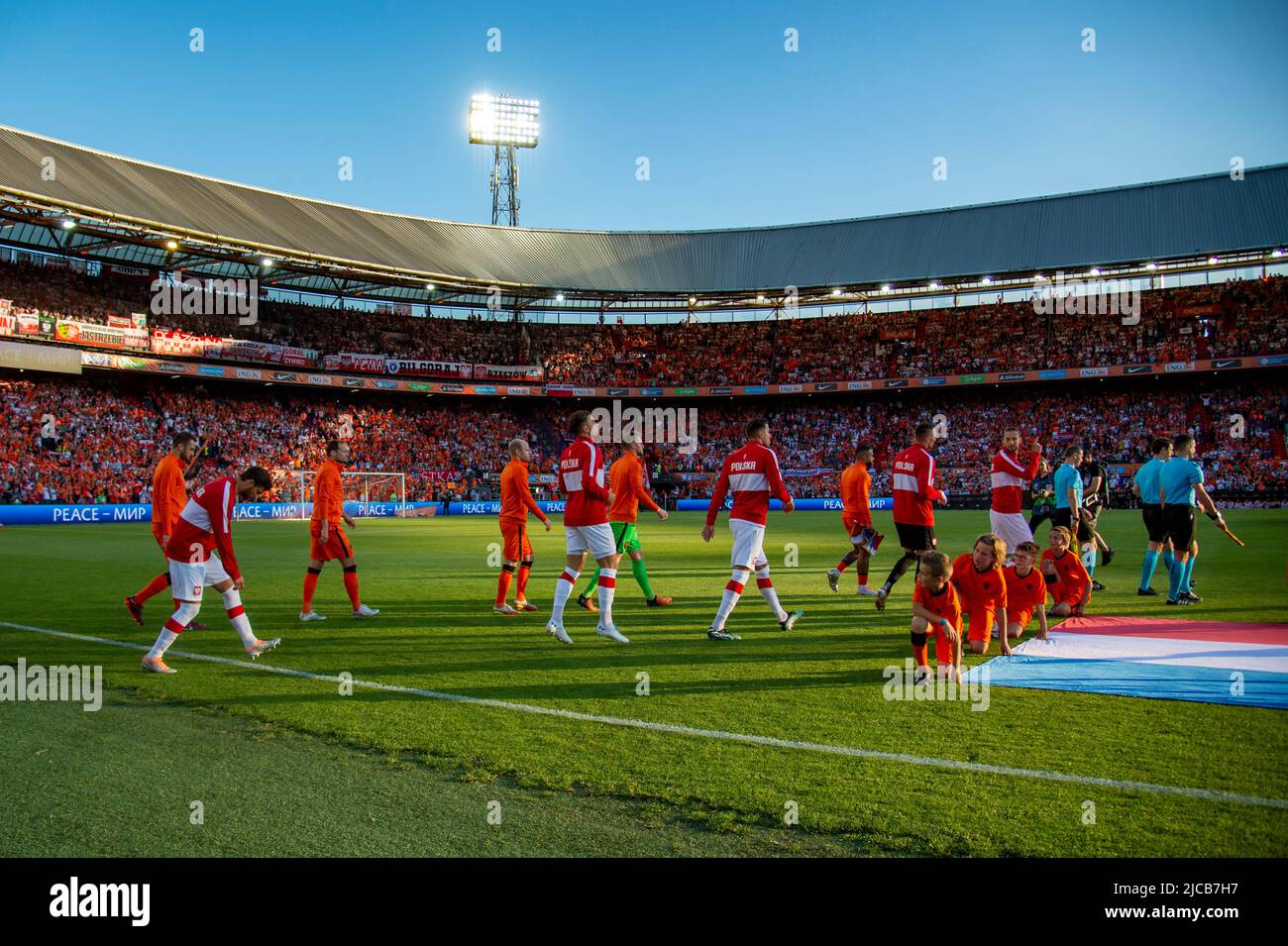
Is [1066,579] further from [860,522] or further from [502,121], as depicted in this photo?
[502,121]

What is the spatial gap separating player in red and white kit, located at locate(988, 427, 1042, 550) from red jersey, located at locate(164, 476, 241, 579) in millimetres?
8633

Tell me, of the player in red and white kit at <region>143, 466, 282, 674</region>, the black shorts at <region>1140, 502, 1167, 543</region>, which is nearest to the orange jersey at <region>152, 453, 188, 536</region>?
the player in red and white kit at <region>143, 466, 282, 674</region>

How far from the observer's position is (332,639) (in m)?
9.27

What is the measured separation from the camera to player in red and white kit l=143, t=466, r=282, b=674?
759 centimetres

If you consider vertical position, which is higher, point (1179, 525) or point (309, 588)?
point (1179, 525)

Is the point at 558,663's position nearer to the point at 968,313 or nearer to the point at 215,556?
the point at 215,556

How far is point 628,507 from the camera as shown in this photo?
11383mm

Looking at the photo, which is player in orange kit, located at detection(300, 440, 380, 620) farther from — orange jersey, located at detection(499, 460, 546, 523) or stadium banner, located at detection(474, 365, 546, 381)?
stadium banner, located at detection(474, 365, 546, 381)

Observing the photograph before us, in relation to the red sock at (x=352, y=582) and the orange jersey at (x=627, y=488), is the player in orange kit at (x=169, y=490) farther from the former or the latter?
the orange jersey at (x=627, y=488)

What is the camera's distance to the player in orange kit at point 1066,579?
1039 centimetres

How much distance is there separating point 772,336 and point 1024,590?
53.6 metres

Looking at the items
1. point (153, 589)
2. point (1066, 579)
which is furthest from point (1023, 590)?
point (153, 589)

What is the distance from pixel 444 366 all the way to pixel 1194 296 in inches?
1800

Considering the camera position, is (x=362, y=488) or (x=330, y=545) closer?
(x=330, y=545)
